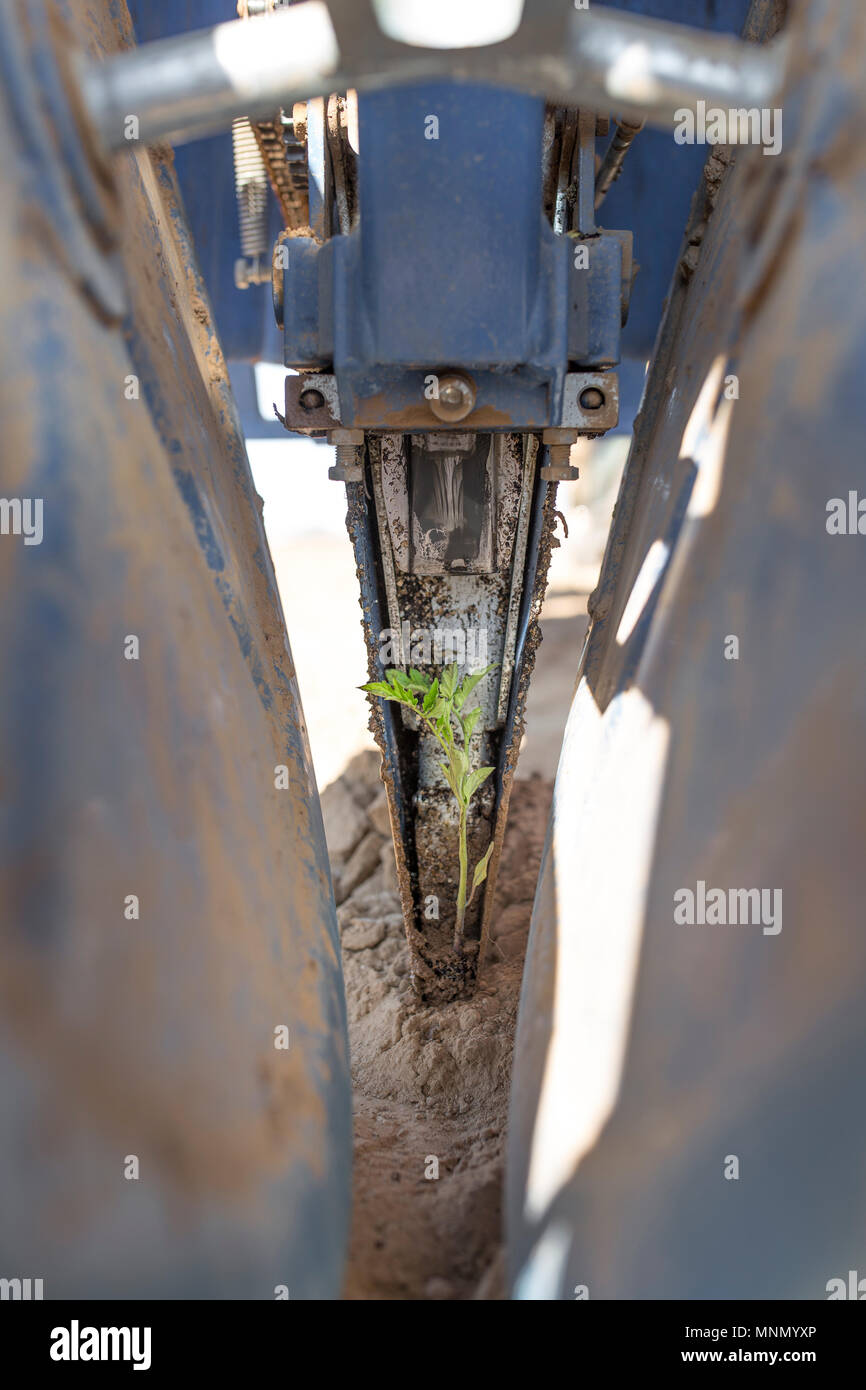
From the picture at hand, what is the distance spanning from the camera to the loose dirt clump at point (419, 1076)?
1.25 m

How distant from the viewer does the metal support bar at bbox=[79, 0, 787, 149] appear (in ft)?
3.36

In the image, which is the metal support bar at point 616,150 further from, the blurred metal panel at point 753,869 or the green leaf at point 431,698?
the green leaf at point 431,698

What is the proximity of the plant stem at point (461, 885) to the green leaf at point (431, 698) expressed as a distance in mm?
238

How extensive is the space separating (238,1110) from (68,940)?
284mm

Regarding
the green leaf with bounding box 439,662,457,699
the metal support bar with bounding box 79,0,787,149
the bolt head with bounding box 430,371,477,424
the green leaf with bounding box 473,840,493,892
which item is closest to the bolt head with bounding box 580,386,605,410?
the bolt head with bounding box 430,371,477,424

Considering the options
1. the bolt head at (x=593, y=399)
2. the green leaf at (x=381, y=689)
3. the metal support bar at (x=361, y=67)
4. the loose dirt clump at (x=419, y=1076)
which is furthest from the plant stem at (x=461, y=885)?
the metal support bar at (x=361, y=67)

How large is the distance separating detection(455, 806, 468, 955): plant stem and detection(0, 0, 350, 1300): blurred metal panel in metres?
0.81

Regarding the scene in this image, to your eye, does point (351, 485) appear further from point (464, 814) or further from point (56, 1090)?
point (56, 1090)

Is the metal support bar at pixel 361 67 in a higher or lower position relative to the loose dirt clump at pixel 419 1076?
higher

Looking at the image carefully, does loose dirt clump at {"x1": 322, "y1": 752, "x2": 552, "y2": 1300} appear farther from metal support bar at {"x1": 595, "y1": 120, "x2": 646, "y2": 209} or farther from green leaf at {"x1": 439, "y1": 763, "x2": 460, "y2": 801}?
metal support bar at {"x1": 595, "y1": 120, "x2": 646, "y2": 209}

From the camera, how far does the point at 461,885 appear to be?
2.07 m

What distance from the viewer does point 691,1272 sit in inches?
41.6
